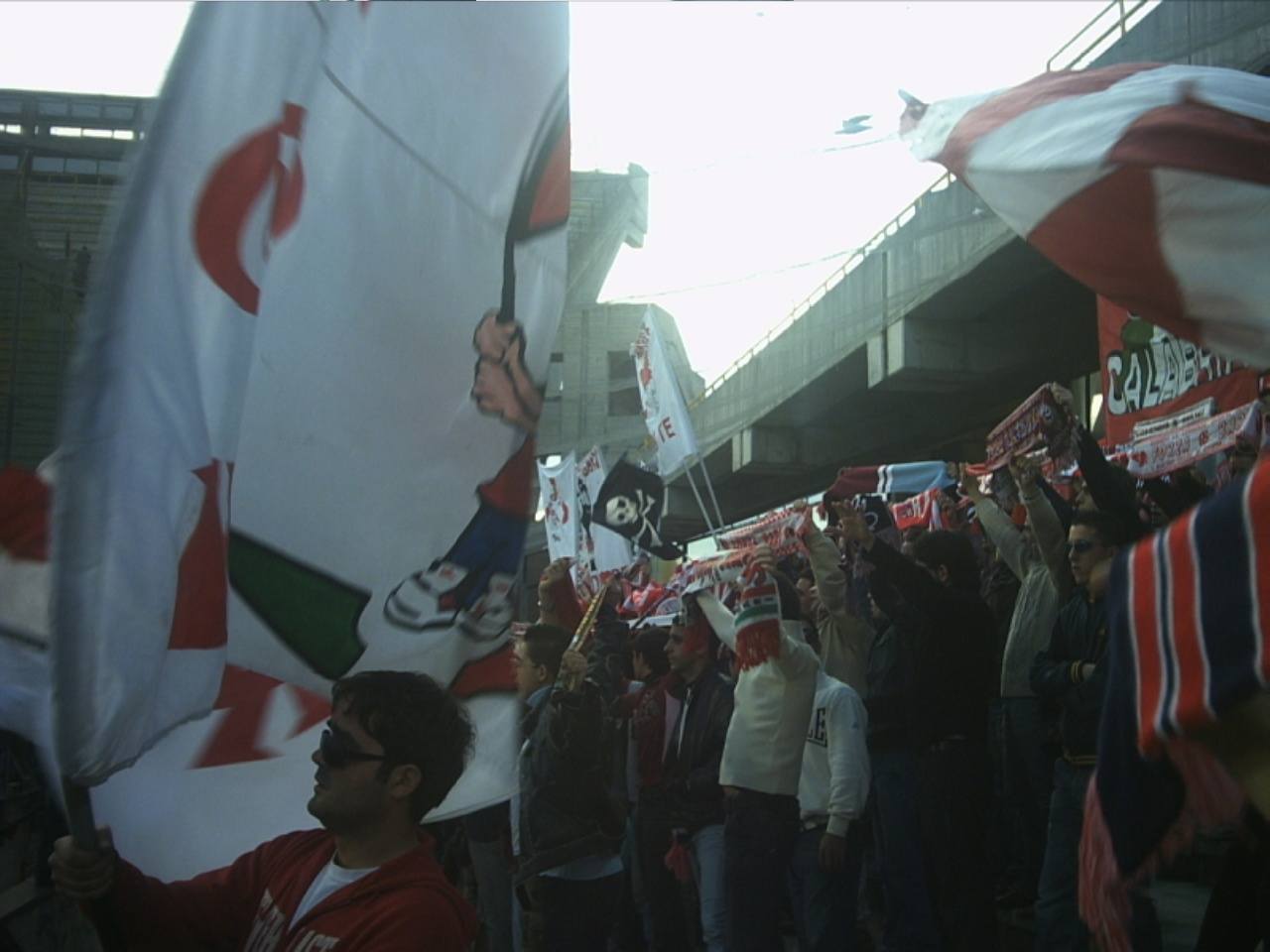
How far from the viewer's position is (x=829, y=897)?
5758 millimetres

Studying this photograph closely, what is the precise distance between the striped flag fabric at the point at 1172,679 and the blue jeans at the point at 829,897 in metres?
4.18

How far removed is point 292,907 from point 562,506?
14.0m

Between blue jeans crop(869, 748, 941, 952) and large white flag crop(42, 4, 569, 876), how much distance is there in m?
3.40

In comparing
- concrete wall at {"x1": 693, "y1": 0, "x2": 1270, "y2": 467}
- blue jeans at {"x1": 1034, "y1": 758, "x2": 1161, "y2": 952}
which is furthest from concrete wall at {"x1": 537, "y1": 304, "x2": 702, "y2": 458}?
blue jeans at {"x1": 1034, "y1": 758, "x2": 1161, "y2": 952}

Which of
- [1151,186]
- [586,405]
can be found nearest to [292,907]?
[1151,186]

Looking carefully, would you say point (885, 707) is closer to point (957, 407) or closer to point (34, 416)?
point (34, 416)

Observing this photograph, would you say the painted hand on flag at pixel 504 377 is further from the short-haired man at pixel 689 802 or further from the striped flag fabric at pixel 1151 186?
the short-haired man at pixel 689 802

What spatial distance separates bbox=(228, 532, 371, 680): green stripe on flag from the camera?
2.39m

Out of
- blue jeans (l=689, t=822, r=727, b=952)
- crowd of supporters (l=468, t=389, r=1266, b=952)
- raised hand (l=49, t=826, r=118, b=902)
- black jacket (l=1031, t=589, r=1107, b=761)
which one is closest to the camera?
raised hand (l=49, t=826, r=118, b=902)

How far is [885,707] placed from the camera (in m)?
5.98

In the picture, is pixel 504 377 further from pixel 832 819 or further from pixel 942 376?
pixel 942 376

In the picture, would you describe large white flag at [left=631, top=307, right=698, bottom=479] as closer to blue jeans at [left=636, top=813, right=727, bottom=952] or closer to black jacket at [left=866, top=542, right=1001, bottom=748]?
blue jeans at [left=636, top=813, right=727, bottom=952]

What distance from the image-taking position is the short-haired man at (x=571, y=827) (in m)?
5.15

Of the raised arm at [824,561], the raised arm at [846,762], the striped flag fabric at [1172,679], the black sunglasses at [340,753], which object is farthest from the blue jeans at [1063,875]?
the striped flag fabric at [1172,679]
